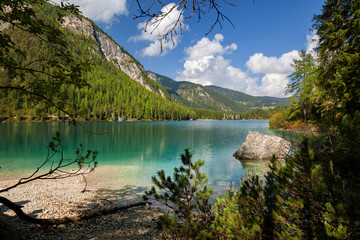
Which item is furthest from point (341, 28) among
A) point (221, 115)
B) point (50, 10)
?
point (50, 10)

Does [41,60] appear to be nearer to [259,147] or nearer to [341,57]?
[341,57]

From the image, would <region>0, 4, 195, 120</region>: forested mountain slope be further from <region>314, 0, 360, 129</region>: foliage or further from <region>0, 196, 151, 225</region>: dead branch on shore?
<region>314, 0, 360, 129</region>: foliage

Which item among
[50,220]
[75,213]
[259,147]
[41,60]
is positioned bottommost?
[75,213]

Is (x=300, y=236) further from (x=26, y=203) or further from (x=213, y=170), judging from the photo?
(x=213, y=170)

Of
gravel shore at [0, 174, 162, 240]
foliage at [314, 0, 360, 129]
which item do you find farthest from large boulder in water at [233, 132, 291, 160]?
gravel shore at [0, 174, 162, 240]

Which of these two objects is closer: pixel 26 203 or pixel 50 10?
pixel 26 203

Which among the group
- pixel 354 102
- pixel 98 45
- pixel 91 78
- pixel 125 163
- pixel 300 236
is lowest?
pixel 125 163

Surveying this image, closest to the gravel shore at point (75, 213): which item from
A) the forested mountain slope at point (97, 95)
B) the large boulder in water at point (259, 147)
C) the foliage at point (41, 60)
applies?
the foliage at point (41, 60)

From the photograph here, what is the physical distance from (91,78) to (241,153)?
163 m

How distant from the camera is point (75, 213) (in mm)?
7047

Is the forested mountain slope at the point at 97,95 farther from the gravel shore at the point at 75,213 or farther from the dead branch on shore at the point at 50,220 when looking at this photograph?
the dead branch on shore at the point at 50,220

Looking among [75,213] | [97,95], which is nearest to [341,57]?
[75,213]

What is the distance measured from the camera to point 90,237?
5152 mm

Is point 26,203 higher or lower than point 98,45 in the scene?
lower
